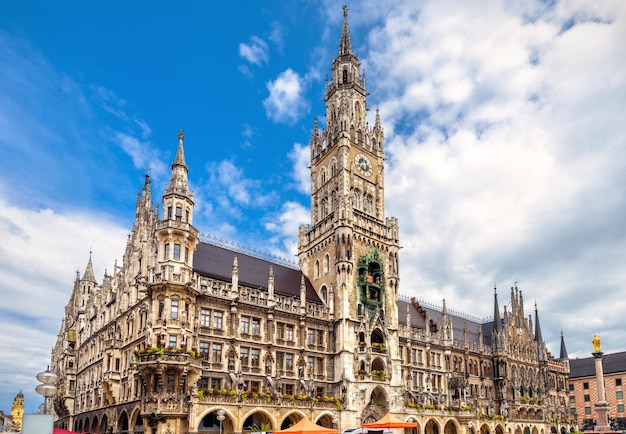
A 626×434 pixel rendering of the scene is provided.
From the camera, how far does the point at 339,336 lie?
203 ft

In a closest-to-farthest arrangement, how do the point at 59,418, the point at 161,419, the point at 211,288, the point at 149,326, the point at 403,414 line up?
the point at 161,419, the point at 149,326, the point at 211,288, the point at 403,414, the point at 59,418

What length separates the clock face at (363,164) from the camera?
72.5m

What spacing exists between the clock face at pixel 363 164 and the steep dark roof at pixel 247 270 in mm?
16047

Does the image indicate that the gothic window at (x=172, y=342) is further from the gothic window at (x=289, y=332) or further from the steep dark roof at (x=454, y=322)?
the steep dark roof at (x=454, y=322)

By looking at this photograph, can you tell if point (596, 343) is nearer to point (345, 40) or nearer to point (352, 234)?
point (352, 234)

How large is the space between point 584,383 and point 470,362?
44.6 metres

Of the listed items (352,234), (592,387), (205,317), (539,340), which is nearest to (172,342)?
(205,317)

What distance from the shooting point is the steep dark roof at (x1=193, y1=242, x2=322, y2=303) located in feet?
189

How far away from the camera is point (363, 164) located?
240 ft

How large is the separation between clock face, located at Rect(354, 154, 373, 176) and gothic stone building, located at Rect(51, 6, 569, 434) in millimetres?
235

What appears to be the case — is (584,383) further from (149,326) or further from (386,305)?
(149,326)

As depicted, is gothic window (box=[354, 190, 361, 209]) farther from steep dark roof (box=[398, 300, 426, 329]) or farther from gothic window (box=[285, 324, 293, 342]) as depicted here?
gothic window (box=[285, 324, 293, 342])

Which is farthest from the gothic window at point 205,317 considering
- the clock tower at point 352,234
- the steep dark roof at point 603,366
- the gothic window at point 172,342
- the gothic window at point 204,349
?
the steep dark roof at point 603,366

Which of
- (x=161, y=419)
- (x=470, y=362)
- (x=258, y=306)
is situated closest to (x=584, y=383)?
(x=470, y=362)
